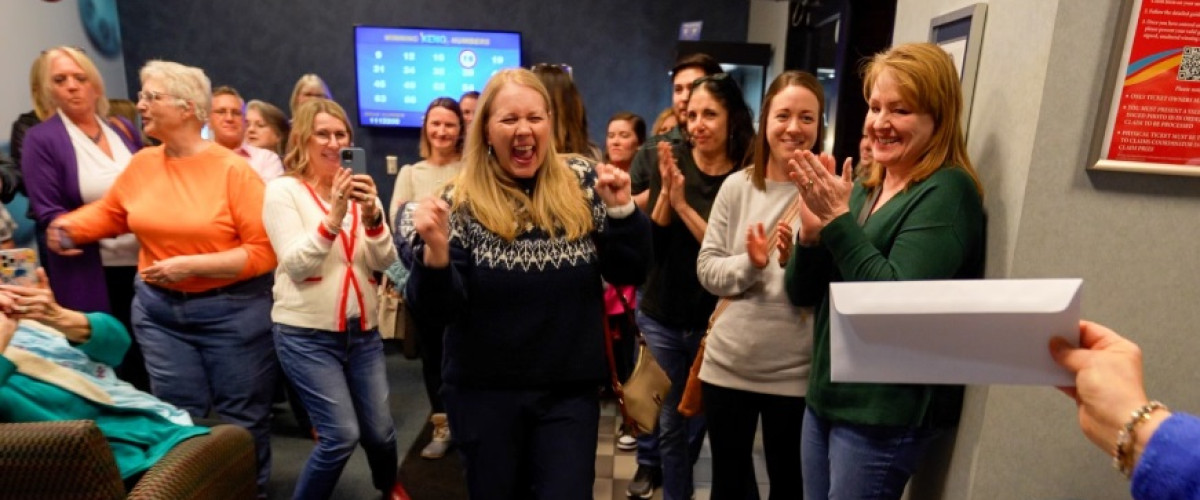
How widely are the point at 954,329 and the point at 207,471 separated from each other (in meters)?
1.66

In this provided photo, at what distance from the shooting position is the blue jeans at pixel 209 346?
6.84ft

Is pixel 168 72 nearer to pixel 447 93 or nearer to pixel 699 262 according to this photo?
pixel 699 262

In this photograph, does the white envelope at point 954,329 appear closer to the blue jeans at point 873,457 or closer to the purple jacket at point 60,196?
the blue jeans at point 873,457

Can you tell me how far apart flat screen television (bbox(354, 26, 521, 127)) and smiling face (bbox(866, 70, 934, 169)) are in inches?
159

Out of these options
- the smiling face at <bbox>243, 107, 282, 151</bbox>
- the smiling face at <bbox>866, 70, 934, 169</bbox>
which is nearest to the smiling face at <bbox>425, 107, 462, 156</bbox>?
the smiling face at <bbox>243, 107, 282, 151</bbox>

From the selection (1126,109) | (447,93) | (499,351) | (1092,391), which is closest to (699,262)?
(499,351)

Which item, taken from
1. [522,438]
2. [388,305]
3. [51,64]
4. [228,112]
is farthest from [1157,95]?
[228,112]

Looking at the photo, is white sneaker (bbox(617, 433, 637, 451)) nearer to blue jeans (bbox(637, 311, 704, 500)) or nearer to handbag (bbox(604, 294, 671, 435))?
blue jeans (bbox(637, 311, 704, 500))

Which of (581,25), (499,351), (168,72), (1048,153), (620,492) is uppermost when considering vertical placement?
(581,25)

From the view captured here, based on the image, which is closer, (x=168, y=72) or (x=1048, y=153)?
(x=1048, y=153)

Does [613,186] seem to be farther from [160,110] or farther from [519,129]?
[160,110]

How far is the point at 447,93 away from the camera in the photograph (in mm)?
5059

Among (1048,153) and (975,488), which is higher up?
(1048,153)

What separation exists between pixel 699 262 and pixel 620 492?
1.22 meters
